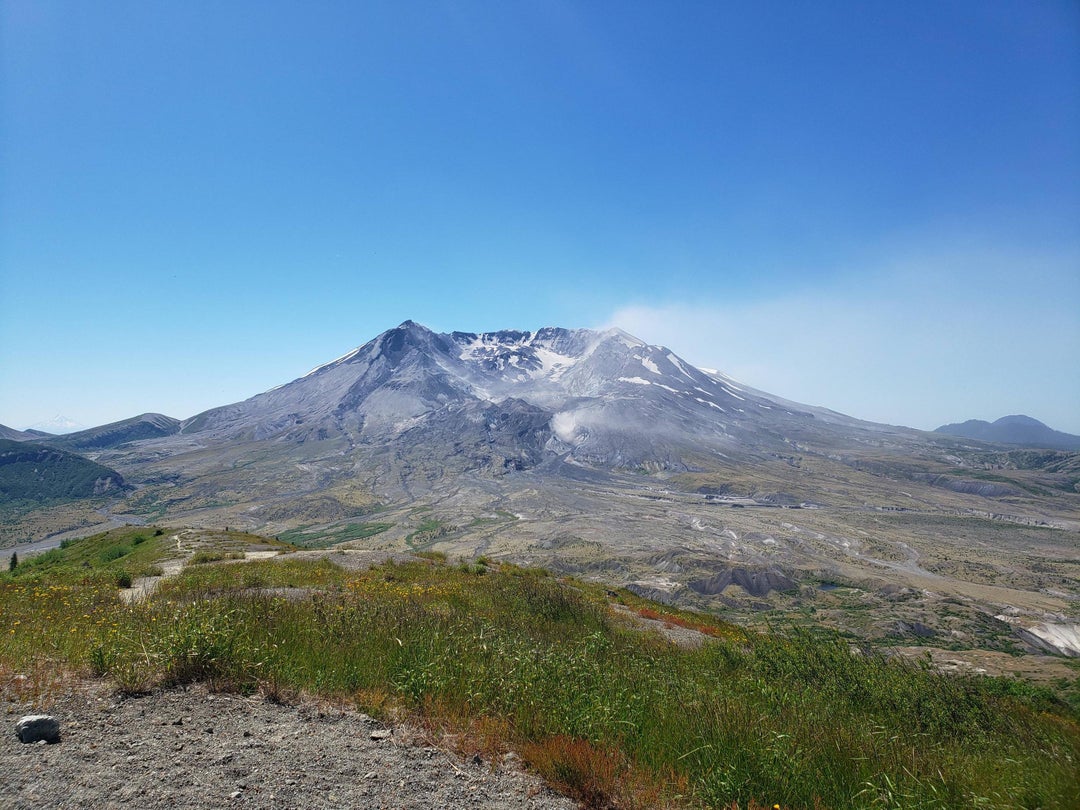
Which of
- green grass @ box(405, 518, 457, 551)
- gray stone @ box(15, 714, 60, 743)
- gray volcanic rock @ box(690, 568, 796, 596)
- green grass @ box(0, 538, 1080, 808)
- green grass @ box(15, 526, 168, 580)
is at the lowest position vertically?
green grass @ box(405, 518, 457, 551)

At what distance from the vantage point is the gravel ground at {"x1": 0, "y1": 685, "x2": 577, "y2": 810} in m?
3.04

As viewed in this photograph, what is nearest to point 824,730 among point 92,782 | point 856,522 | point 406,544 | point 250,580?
point 92,782

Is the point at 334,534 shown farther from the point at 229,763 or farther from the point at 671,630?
the point at 229,763

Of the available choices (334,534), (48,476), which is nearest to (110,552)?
(334,534)

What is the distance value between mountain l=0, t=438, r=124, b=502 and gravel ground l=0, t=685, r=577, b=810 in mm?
166402

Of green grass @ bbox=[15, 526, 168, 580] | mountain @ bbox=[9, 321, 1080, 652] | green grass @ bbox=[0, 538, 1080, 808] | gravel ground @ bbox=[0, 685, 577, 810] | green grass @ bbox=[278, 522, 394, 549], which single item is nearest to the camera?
gravel ground @ bbox=[0, 685, 577, 810]

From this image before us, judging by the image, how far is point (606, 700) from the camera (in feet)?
15.5

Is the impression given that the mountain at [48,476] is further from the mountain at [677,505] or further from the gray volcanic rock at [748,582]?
the gray volcanic rock at [748,582]

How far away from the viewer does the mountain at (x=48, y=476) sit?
130 meters

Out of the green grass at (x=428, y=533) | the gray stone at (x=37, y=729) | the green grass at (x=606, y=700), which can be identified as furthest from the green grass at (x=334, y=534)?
the gray stone at (x=37, y=729)

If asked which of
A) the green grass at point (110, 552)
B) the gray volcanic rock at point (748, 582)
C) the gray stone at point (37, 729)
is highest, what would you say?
the gray stone at point (37, 729)

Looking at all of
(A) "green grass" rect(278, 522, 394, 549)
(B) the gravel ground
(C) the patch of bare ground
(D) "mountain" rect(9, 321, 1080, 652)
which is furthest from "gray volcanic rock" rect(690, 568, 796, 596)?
(A) "green grass" rect(278, 522, 394, 549)

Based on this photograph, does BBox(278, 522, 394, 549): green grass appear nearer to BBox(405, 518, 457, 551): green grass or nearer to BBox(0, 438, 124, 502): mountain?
BBox(405, 518, 457, 551): green grass

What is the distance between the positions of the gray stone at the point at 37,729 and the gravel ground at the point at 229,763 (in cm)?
6
